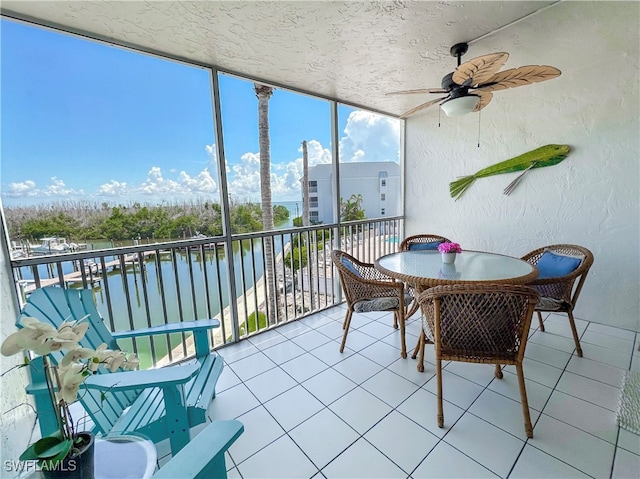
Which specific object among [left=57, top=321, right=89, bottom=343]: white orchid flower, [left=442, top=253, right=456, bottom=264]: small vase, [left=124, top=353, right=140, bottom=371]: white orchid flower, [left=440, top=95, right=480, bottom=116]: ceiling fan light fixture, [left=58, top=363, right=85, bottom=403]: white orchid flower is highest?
[left=440, top=95, right=480, bottom=116]: ceiling fan light fixture

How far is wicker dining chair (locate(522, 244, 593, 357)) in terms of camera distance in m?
2.20

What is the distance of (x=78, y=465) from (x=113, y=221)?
182 centimetres

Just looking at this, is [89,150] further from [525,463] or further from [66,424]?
[525,463]

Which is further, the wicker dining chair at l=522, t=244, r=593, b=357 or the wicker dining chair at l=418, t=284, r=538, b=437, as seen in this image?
the wicker dining chair at l=522, t=244, r=593, b=357

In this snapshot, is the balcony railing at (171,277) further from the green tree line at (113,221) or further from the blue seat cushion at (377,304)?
the blue seat cushion at (377,304)

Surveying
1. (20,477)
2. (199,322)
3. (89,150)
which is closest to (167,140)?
(89,150)

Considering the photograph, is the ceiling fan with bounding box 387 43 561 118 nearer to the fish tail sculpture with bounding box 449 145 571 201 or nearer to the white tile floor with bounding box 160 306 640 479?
the fish tail sculpture with bounding box 449 145 571 201

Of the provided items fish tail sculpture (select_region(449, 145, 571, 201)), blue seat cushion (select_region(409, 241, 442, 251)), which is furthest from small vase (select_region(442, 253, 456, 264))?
fish tail sculpture (select_region(449, 145, 571, 201))

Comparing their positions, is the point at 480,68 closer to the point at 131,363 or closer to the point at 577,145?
the point at 577,145

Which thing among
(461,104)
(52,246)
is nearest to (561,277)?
(461,104)

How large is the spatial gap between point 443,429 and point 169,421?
1.49 metres

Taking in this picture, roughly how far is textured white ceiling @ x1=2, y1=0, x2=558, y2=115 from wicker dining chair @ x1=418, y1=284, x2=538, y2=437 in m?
1.89

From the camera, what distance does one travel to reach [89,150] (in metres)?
2.04

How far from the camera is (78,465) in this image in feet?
2.35
